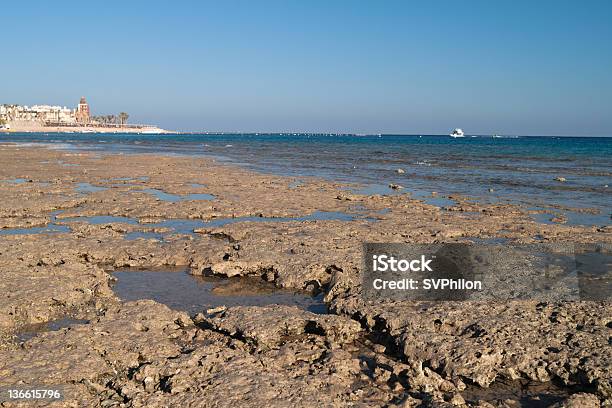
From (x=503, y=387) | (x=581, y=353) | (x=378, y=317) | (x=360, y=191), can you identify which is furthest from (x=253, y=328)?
(x=360, y=191)

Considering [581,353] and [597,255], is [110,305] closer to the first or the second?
[581,353]

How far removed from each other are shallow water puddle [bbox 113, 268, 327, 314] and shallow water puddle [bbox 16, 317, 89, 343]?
999 mm

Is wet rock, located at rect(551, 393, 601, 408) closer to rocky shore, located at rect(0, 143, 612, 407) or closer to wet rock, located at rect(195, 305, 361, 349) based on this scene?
rocky shore, located at rect(0, 143, 612, 407)

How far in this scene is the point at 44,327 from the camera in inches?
231

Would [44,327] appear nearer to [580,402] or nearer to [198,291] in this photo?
[198,291]

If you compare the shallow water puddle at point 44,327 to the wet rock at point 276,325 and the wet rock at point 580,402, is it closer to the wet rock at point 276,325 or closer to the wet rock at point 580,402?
the wet rock at point 276,325

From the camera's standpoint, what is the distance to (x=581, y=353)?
504 cm

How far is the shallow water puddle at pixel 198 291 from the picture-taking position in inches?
273

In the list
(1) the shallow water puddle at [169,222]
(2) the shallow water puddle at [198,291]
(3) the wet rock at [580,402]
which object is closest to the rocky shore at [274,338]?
(3) the wet rock at [580,402]

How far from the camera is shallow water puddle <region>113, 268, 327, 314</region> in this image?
22.7ft

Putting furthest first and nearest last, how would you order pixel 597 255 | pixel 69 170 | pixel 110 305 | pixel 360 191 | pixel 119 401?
pixel 69 170 < pixel 360 191 < pixel 597 255 < pixel 110 305 < pixel 119 401

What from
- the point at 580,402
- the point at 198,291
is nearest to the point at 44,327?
the point at 198,291

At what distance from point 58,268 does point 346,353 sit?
4857 mm

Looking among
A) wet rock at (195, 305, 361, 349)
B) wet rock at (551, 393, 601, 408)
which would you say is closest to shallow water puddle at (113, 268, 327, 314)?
wet rock at (195, 305, 361, 349)
